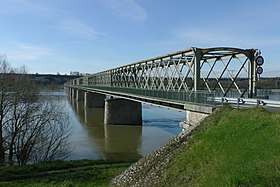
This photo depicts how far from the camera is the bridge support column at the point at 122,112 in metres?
50.5

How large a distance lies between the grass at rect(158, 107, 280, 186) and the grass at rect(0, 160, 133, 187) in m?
4.82

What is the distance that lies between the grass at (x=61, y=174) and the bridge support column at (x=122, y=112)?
98.1 feet

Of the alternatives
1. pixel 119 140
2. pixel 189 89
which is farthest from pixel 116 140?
pixel 189 89

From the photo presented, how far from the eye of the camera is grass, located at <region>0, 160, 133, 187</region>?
15.1m

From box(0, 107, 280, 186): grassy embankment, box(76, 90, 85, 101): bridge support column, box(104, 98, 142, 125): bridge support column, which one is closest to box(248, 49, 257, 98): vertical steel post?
box(0, 107, 280, 186): grassy embankment

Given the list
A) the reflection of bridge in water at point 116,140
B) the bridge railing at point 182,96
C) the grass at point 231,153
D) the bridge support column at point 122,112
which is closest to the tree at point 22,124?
the reflection of bridge in water at point 116,140

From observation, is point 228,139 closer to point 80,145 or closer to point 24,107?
point 24,107

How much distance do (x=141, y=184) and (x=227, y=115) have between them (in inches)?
188

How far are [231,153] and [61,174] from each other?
396 inches

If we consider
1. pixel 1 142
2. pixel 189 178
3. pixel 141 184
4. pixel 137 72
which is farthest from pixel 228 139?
pixel 137 72

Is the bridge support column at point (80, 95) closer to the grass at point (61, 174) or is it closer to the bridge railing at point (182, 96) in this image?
the bridge railing at point (182, 96)

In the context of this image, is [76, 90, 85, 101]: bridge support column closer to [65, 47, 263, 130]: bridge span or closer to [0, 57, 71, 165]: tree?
[65, 47, 263, 130]: bridge span

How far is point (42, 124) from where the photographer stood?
79.5 ft

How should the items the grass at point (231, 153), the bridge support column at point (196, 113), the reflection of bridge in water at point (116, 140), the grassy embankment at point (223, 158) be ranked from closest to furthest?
the grass at point (231, 153)
the grassy embankment at point (223, 158)
the bridge support column at point (196, 113)
the reflection of bridge in water at point (116, 140)
